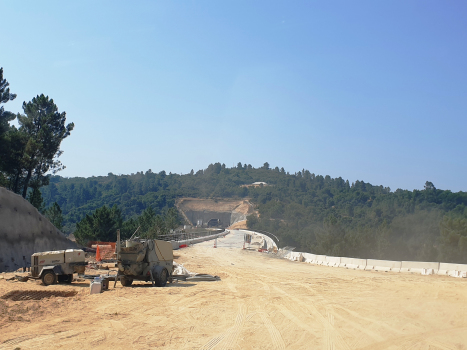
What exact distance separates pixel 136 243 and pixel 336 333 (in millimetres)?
10259

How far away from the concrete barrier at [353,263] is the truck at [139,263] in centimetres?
1443

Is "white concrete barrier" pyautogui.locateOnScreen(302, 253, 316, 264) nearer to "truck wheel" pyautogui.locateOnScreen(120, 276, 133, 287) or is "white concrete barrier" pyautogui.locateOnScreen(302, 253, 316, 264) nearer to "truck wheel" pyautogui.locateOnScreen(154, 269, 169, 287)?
"truck wheel" pyautogui.locateOnScreen(154, 269, 169, 287)

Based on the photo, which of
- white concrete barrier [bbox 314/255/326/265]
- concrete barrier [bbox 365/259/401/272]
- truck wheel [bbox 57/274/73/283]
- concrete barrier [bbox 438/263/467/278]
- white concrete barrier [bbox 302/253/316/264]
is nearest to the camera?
truck wheel [bbox 57/274/73/283]

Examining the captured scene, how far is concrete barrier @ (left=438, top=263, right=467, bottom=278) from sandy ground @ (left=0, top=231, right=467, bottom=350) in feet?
17.3

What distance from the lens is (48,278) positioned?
1700 centimetres

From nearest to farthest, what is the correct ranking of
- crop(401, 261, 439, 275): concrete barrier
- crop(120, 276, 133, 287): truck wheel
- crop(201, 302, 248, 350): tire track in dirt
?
crop(201, 302, 248, 350): tire track in dirt
crop(120, 276, 133, 287): truck wheel
crop(401, 261, 439, 275): concrete barrier

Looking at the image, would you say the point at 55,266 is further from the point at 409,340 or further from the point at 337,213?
the point at 337,213

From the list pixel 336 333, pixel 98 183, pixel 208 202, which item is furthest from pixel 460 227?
pixel 98 183

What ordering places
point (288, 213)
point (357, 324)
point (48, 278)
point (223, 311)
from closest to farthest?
1. point (357, 324)
2. point (223, 311)
3. point (48, 278)
4. point (288, 213)

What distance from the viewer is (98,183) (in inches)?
7726

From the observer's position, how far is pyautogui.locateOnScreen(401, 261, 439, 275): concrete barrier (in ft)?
74.6

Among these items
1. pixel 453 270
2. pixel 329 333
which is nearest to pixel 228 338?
pixel 329 333

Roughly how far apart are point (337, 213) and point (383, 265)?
314 feet

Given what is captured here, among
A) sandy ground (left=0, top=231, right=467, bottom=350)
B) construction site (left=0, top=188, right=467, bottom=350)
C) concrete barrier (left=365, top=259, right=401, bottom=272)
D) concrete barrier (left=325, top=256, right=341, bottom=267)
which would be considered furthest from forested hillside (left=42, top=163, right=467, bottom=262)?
sandy ground (left=0, top=231, right=467, bottom=350)
